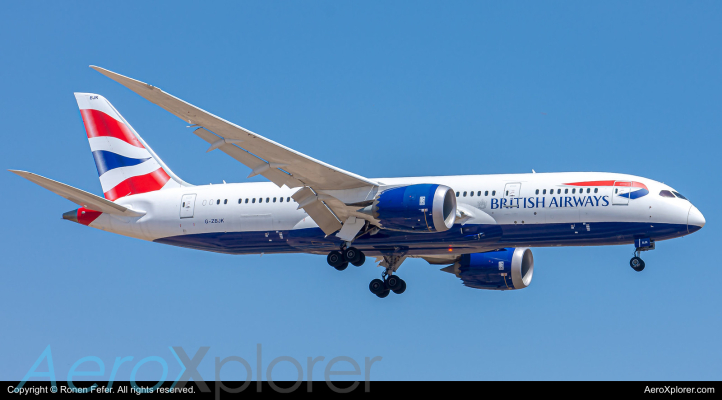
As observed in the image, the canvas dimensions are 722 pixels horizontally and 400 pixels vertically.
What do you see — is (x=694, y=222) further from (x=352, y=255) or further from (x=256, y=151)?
(x=256, y=151)

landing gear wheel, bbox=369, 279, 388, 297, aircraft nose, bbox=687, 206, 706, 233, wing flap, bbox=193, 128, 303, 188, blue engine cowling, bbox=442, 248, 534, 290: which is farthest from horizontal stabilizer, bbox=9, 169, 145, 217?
aircraft nose, bbox=687, 206, 706, 233

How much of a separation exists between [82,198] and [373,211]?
39.6 ft

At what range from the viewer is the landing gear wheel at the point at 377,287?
133 ft

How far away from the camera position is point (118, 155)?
4372cm

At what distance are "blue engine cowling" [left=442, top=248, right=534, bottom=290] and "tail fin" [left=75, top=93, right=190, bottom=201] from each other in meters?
12.6

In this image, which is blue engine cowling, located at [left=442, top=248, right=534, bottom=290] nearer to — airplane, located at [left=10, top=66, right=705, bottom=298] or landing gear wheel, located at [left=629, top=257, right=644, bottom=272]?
airplane, located at [left=10, top=66, right=705, bottom=298]

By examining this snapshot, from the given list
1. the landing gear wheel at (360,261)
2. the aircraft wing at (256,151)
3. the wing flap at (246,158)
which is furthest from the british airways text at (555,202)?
the wing flap at (246,158)

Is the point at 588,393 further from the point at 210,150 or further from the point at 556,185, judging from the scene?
the point at 210,150

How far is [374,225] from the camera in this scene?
37.9 m

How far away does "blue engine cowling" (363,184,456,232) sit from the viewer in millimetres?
35062

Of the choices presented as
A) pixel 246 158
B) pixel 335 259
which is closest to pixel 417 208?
pixel 335 259

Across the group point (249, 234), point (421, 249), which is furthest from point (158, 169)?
point (421, 249)

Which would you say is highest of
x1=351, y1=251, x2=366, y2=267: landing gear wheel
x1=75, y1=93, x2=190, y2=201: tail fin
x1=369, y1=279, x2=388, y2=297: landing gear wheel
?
x1=75, y1=93, x2=190, y2=201: tail fin

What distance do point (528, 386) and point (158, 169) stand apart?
22170 millimetres
